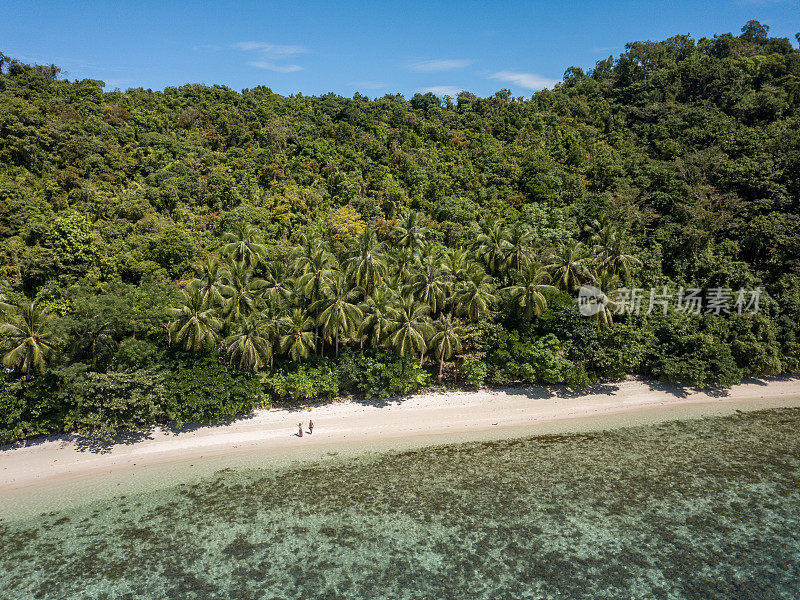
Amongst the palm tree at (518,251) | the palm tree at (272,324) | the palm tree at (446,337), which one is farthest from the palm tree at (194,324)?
the palm tree at (518,251)

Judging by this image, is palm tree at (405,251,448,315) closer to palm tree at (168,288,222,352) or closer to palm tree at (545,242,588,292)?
palm tree at (545,242,588,292)

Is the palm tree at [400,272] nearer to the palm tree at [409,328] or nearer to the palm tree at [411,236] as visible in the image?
the palm tree at [411,236]

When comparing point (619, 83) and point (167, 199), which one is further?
point (619, 83)

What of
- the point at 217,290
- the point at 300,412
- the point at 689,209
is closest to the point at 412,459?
the point at 300,412

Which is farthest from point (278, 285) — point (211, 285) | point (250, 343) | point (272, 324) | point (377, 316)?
point (377, 316)

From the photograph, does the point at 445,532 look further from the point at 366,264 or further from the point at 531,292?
the point at 366,264

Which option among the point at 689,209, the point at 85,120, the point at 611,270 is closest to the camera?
the point at 611,270

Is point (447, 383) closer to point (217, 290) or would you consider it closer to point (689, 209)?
point (217, 290)
